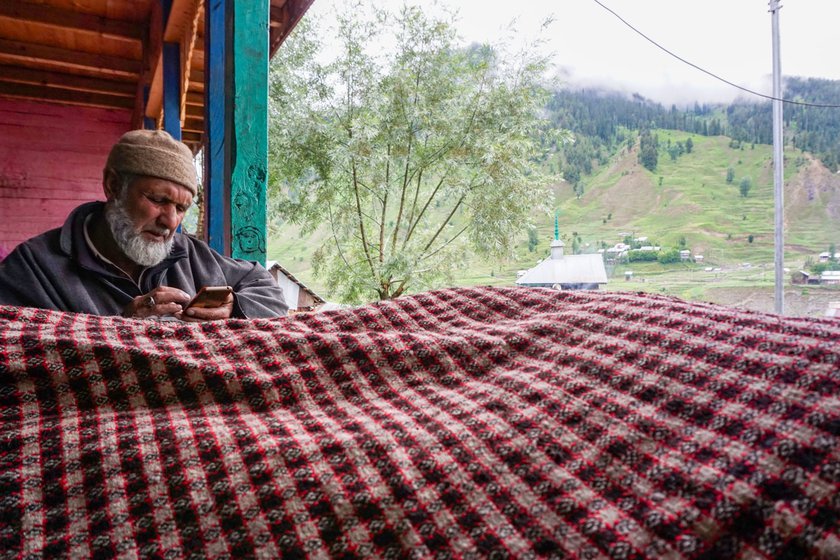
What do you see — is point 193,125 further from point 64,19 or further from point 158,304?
point 158,304

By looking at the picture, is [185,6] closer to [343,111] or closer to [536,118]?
[343,111]

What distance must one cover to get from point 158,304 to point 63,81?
5089mm

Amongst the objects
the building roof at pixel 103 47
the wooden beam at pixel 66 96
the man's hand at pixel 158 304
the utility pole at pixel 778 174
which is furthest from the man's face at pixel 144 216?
the utility pole at pixel 778 174

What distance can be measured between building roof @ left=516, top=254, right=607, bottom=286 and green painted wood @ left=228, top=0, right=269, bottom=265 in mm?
4080

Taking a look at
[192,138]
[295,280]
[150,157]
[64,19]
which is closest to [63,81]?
[64,19]

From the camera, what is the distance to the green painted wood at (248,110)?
6.26ft

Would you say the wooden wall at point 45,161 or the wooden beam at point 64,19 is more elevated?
the wooden beam at point 64,19

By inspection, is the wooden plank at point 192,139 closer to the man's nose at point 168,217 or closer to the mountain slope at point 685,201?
the man's nose at point 168,217

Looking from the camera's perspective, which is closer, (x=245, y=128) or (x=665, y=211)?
(x=245, y=128)

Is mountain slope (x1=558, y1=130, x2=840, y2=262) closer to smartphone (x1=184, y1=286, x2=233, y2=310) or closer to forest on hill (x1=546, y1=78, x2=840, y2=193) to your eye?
forest on hill (x1=546, y1=78, x2=840, y2=193)

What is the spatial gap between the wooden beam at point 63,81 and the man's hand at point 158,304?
4.90m

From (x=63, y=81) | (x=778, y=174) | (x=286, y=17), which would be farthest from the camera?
(x=778, y=174)

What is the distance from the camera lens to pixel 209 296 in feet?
4.32

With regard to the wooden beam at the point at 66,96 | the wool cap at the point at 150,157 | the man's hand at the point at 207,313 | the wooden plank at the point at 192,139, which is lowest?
the man's hand at the point at 207,313
